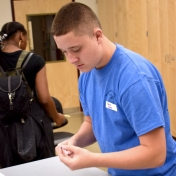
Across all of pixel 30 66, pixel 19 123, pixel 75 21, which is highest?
pixel 75 21

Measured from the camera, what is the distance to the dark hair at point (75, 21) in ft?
3.44

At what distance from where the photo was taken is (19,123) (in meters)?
2.12

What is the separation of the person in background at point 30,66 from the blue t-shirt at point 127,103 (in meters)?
0.93

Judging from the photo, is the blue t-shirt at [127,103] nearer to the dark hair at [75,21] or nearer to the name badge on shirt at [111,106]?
the name badge on shirt at [111,106]

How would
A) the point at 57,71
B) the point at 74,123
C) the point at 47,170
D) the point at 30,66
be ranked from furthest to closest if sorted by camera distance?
the point at 57,71
the point at 74,123
the point at 30,66
the point at 47,170

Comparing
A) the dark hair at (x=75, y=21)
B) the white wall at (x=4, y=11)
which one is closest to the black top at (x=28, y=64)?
the dark hair at (x=75, y=21)

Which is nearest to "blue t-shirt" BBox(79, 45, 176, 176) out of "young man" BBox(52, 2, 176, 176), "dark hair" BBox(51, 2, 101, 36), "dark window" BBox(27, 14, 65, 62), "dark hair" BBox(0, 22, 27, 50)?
"young man" BBox(52, 2, 176, 176)

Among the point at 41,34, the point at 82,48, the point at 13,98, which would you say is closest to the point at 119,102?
the point at 82,48

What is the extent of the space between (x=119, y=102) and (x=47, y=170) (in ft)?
1.87

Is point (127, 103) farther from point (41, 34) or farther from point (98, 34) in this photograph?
point (41, 34)

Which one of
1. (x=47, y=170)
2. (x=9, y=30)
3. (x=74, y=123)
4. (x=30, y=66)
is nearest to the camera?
(x=47, y=170)

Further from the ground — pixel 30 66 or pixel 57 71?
pixel 30 66

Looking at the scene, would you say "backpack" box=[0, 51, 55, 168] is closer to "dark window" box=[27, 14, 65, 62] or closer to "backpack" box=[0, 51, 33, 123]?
"backpack" box=[0, 51, 33, 123]

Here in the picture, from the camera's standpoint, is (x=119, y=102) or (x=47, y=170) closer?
(x=119, y=102)
